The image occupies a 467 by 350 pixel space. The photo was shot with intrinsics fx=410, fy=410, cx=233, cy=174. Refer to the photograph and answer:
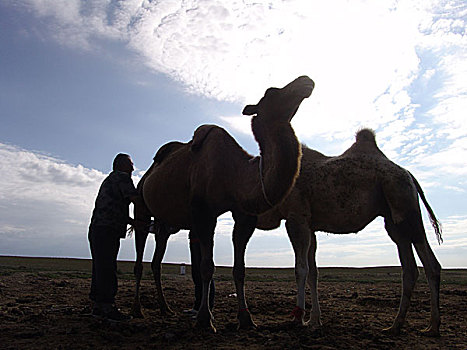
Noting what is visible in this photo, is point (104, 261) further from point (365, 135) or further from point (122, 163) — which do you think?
point (365, 135)

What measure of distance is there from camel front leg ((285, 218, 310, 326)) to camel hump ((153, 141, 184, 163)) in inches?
120

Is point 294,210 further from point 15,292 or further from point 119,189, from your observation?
point 15,292

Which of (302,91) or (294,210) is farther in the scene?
(294,210)

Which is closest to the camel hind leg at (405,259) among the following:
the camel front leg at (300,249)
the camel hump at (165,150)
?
the camel front leg at (300,249)

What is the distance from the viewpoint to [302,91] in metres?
5.33

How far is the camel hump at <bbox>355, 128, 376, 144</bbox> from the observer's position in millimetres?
7707

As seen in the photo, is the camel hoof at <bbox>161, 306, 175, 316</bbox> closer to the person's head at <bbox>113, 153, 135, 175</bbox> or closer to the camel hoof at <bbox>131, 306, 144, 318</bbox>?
the camel hoof at <bbox>131, 306, 144, 318</bbox>

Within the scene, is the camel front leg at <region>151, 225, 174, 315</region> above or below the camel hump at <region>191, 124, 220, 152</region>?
below

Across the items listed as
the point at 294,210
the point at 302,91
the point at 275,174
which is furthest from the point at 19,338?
the point at 302,91

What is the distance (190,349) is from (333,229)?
11.7ft

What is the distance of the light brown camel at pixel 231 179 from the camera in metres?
5.42

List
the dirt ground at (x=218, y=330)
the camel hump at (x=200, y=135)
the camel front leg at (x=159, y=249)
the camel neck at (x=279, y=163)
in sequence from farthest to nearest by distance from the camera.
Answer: the camel front leg at (x=159, y=249), the camel hump at (x=200, y=135), the camel neck at (x=279, y=163), the dirt ground at (x=218, y=330)

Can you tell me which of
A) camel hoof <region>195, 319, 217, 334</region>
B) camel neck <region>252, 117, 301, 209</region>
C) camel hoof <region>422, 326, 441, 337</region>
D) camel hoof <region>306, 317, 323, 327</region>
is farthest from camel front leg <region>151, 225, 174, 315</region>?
camel hoof <region>422, 326, 441, 337</region>

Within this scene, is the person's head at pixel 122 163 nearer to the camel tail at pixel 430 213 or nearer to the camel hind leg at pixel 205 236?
the camel hind leg at pixel 205 236
